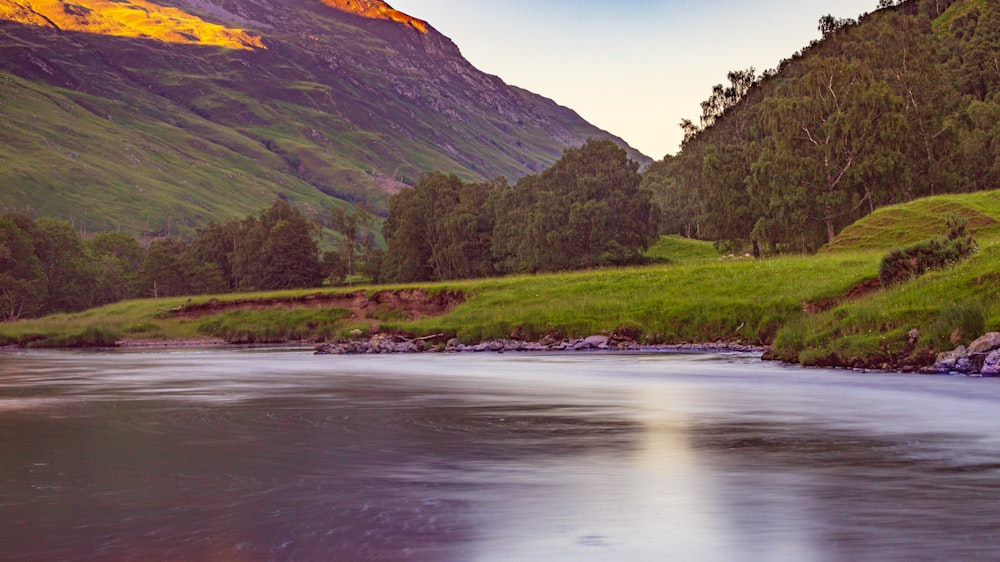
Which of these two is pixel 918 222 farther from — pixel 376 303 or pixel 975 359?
pixel 376 303

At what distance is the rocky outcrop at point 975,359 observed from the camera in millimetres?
27109

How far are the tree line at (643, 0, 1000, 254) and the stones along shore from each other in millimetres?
36244

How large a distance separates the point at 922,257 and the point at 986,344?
1208cm

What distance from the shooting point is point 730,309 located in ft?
161

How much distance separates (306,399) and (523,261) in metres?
80.8

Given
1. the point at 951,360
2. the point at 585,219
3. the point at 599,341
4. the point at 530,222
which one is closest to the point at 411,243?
the point at 530,222

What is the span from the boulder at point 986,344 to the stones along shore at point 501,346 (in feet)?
52.3

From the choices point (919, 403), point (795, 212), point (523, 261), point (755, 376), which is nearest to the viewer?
point (919, 403)

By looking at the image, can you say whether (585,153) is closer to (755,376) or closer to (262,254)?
(262,254)

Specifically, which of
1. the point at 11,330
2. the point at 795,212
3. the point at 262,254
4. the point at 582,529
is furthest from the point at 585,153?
the point at 582,529

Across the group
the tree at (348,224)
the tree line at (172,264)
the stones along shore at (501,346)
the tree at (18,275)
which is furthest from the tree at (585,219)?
the tree at (18,275)

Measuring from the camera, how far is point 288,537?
1023cm

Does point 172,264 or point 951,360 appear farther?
point 172,264

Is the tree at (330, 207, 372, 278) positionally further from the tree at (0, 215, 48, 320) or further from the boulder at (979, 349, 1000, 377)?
the boulder at (979, 349, 1000, 377)
